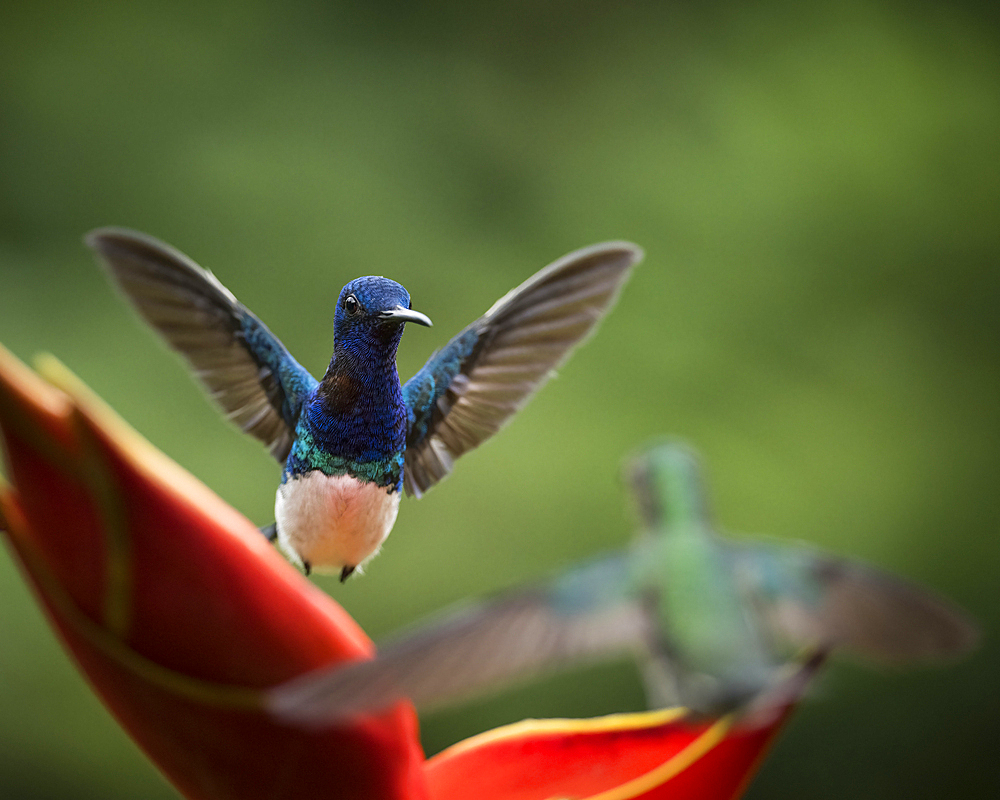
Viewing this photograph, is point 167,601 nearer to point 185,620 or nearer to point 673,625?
point 185,620

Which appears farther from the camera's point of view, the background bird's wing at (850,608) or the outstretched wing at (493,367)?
the outstretched wing at (493,367)

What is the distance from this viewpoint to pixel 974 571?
1.65m

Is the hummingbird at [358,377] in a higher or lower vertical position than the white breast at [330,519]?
higher

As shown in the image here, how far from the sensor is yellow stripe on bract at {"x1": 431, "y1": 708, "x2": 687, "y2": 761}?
0.38m

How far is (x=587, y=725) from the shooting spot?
0.40 m

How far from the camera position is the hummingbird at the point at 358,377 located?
1.26 ft

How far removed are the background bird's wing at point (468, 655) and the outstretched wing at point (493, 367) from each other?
0.08m

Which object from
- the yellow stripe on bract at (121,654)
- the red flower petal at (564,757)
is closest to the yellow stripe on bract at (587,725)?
the red flower petal at (564,757)

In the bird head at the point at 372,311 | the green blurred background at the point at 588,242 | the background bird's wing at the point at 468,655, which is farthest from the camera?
the green blurred background at the point at 588,242

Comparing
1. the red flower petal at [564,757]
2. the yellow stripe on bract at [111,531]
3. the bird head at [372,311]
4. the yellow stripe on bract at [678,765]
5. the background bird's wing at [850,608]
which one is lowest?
the red flower petal at [564,757]

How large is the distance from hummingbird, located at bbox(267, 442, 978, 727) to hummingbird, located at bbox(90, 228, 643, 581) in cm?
8

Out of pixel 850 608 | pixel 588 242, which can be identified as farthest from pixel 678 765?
pixel 588 242

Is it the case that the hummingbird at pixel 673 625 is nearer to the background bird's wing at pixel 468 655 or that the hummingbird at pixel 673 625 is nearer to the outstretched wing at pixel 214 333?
the background bird's wing at pixel 468 655

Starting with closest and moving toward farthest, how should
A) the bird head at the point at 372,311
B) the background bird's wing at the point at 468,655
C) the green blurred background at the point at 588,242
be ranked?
the background bird's wing at the point at 468,655 < the bird head at the point at 372,311 < the green blurred background at the point at 588,242
